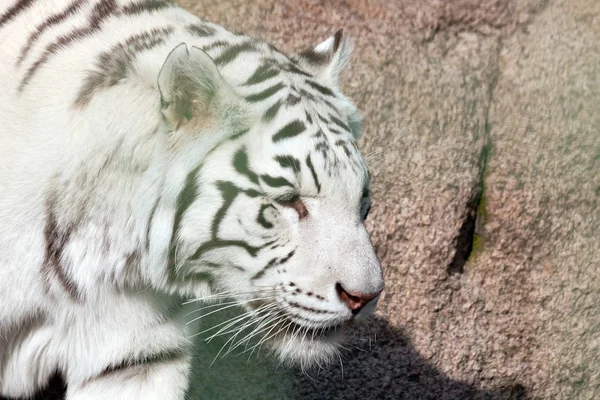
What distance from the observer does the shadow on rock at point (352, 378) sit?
2.22m

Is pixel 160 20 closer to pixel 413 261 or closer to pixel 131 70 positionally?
pixel 131 70

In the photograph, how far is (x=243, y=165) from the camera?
1445 millimetres

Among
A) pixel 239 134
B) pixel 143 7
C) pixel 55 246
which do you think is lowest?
pixel 55 246

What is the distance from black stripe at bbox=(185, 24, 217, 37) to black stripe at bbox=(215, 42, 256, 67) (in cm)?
6

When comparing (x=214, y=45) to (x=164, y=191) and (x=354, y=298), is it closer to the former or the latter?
(x=164, y=191)

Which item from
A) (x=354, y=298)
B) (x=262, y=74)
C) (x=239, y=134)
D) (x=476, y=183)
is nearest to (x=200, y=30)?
(x=262, y=74)

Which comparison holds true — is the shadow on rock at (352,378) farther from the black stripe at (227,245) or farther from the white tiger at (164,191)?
the black stripe at (227,245)

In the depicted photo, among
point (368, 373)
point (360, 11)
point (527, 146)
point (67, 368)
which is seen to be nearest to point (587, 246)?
point (527, 146)

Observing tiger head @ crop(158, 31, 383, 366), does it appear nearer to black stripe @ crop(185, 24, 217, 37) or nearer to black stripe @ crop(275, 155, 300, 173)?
black stripe @ crop(275, 155, 300, 173)

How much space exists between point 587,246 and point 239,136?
130 centimetres

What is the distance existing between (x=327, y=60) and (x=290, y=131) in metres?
0.30

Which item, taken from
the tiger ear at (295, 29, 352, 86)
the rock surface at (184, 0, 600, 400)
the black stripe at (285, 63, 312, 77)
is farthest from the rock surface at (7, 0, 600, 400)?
the black stripe at (285, 63, 312, 77)

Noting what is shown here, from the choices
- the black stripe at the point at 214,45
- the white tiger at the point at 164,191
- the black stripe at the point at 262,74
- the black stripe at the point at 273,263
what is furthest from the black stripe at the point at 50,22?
the black stripe at the point at 273,263

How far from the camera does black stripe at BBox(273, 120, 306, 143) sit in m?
1.47
